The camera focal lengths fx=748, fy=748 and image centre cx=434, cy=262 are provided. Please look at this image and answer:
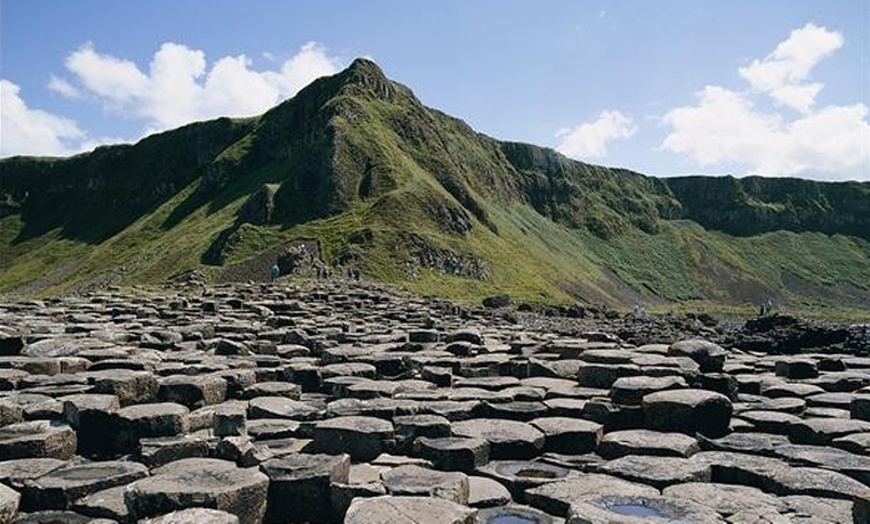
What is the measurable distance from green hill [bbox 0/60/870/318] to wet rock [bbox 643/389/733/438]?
177 ft

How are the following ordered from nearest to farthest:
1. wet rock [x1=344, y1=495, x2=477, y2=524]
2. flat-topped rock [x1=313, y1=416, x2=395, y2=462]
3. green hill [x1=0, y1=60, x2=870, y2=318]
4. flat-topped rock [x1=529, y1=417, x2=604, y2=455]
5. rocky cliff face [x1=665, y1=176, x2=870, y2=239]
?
wet rock [x1=344, y1=495, x2=477, y2=524] < flat-topped rock [x1=313, y1=416, x2=395, y2=462] < flat-topped rock [x1=529, y1=417, x2=604, y2=455] < green hill [x1=0, y1=60, x2=870, y2=318] < rocky cliff face [x1=665, y1=176, x2=870, y2=239]

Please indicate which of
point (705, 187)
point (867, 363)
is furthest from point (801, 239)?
point (867, 363)

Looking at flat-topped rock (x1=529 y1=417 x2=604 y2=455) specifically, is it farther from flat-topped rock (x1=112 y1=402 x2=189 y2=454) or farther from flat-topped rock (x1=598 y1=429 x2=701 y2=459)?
flat-topped rock (x1=112 y1=402 x2=189 y2=454)

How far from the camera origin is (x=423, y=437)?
324 inches

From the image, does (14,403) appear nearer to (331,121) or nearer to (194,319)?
(194,319)

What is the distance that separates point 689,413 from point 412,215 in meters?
72.2

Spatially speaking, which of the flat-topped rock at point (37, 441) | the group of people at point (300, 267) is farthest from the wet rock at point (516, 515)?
the group of people at point (300, 267)

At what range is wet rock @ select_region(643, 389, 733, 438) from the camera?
919 cm

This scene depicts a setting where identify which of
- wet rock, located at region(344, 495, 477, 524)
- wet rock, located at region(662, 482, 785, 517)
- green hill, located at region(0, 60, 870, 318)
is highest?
green hill, located at region(0, 60, 870, 318)

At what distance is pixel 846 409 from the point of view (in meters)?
10.6

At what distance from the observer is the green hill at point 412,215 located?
7906 centimetres

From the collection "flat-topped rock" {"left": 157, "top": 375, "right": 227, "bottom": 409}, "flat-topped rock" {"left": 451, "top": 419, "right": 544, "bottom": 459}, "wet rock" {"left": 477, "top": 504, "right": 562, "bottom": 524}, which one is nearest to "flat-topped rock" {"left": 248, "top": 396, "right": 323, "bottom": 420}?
"flat-topped rock" {"left": 157, "top": 375, "right": 227, "bottom": 409}

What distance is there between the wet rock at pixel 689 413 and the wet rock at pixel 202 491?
5.10 m

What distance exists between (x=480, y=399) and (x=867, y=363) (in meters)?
10.4
